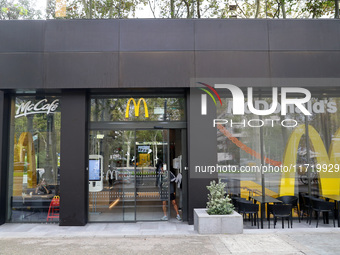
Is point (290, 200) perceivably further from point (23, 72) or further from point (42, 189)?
point (23, 72)

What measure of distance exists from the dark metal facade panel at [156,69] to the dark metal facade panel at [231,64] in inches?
12.7

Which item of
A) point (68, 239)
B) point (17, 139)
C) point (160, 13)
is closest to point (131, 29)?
point (160, 13)

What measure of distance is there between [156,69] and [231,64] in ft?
7.23

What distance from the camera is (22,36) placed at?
8.64 metres

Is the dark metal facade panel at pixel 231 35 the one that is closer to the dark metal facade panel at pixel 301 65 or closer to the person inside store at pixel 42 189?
the dark metal facade panel at pixel 301 65

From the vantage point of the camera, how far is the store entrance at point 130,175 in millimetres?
9117

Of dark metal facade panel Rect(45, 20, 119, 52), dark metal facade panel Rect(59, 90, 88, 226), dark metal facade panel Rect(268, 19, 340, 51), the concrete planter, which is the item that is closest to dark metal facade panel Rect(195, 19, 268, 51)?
dark metal facade panel Rect(268, 19, 340, 51)

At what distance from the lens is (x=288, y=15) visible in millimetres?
12789

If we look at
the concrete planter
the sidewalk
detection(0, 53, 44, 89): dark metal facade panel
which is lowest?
the sidewalk

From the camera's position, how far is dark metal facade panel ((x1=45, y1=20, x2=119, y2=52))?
8.62 meters

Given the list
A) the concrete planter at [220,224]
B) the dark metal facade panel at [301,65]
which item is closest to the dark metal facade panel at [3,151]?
the concrete planter at [220,224]

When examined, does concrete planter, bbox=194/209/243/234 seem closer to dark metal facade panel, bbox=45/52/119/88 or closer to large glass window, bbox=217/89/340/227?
large glass window, bbox=217/89/340/227

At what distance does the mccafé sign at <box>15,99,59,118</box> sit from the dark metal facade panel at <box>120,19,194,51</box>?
114 inches

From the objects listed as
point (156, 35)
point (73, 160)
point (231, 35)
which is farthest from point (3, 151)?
point (231, 35)
